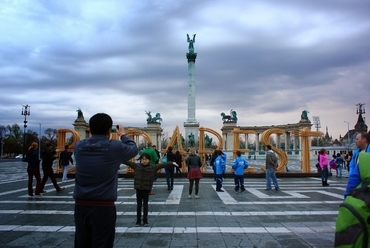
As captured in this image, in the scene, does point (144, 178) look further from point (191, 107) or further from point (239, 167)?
point (191, 107)

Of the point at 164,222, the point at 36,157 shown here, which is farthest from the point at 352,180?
the point at 36,157

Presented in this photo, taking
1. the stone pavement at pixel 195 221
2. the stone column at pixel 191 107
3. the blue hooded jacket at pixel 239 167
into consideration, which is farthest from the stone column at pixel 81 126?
the stone pavement at pixel 195 221

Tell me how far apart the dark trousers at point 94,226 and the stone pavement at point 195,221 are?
2926mm

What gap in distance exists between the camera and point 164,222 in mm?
8555

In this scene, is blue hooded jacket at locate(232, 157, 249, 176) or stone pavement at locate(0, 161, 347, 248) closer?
stone pavement at locate(0, 161, 347, 248)

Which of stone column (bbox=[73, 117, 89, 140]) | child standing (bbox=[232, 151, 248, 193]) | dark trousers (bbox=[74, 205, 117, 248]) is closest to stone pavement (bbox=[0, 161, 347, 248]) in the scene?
child standing (bbox=[232, 151, 248, 193])

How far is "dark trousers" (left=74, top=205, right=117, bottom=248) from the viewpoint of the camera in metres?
3.70

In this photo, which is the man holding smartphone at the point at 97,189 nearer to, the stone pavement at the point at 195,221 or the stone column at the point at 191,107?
the stone pavement at the point at 195,221

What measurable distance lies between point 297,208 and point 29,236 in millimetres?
7348

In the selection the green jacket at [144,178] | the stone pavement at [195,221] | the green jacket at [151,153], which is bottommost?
the stone pavement at [195,221]

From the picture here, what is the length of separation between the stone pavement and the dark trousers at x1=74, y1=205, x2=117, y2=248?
2.93m

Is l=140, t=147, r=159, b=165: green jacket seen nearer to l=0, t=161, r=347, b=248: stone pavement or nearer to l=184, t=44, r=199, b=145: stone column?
l=0, t=161, r=347, b=248: stone pavement

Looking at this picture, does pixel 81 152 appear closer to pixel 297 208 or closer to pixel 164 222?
pixel 164 222

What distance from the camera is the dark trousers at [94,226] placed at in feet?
12.1
